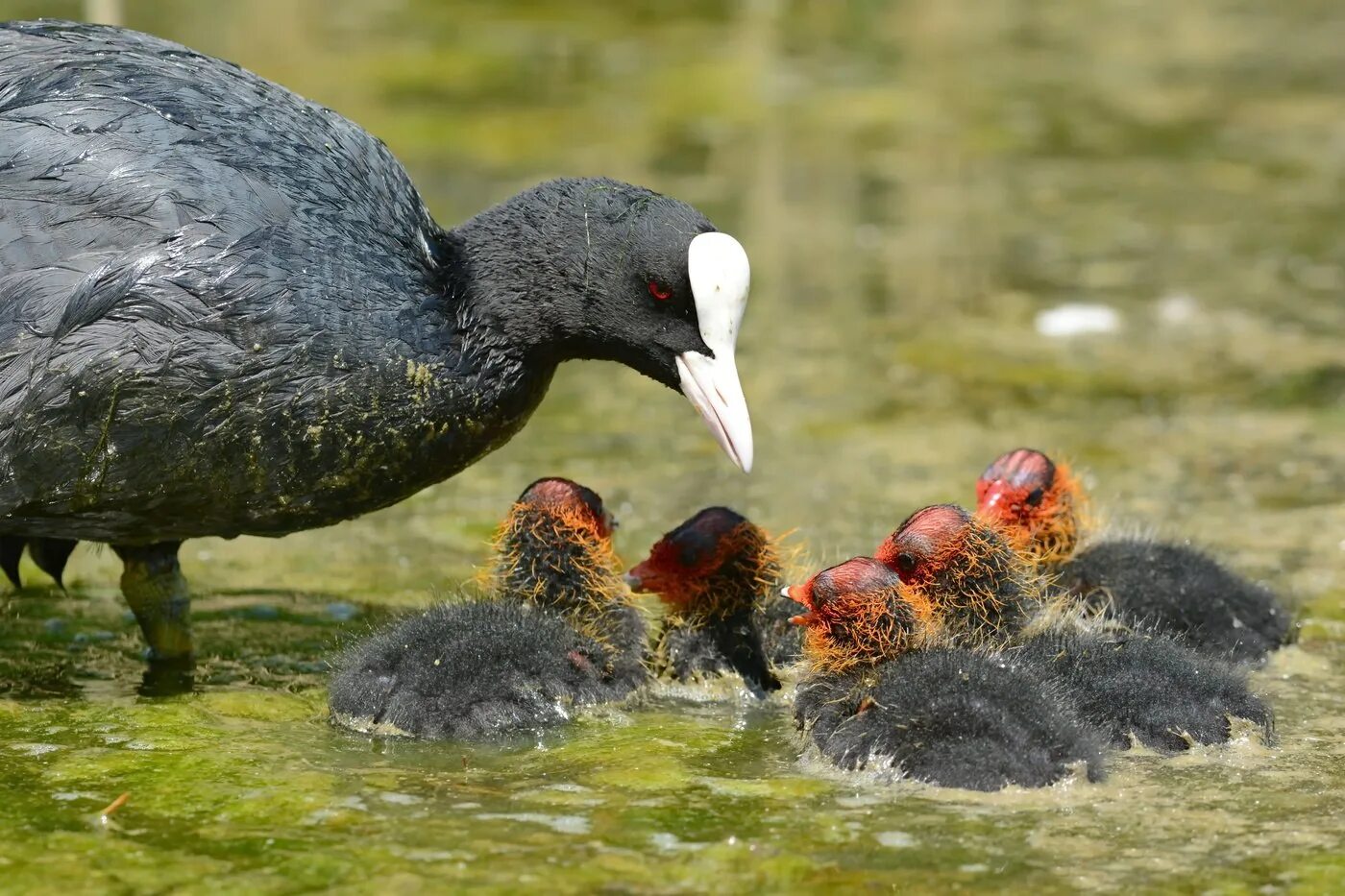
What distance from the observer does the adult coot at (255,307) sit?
4.52 m

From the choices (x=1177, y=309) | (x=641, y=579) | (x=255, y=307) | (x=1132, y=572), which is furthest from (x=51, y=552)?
(x=1177, y=309)

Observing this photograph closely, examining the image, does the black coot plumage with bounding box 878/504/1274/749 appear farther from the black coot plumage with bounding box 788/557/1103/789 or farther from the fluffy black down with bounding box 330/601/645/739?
the fluffy black down with bounding box 330/601/645/739

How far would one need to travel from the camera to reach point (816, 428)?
7246 millimetres

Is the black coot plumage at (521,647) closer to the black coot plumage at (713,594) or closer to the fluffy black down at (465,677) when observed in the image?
the fluffy black down at (465,677)

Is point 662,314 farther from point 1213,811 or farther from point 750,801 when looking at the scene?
point 1213,811

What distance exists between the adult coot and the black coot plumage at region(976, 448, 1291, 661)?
0.94 meters

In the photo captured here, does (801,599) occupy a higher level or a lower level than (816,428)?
lower

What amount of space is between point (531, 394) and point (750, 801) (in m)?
1.49

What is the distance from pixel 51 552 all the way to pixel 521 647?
1.50 m

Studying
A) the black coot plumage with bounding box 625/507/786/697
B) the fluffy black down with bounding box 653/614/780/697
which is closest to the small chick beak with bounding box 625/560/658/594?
the black coot plumage with bounding box 625/507/786/697

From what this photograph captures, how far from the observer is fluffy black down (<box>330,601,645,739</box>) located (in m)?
4.47

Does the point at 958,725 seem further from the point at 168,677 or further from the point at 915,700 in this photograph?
the point at 168,677

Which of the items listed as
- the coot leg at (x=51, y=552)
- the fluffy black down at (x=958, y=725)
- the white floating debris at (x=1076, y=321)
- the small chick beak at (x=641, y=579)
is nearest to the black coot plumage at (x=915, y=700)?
the fluffy black down at (x=958, y=725)

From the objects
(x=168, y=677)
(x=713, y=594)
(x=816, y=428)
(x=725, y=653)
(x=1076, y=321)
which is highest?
(x=1076, y=321)
